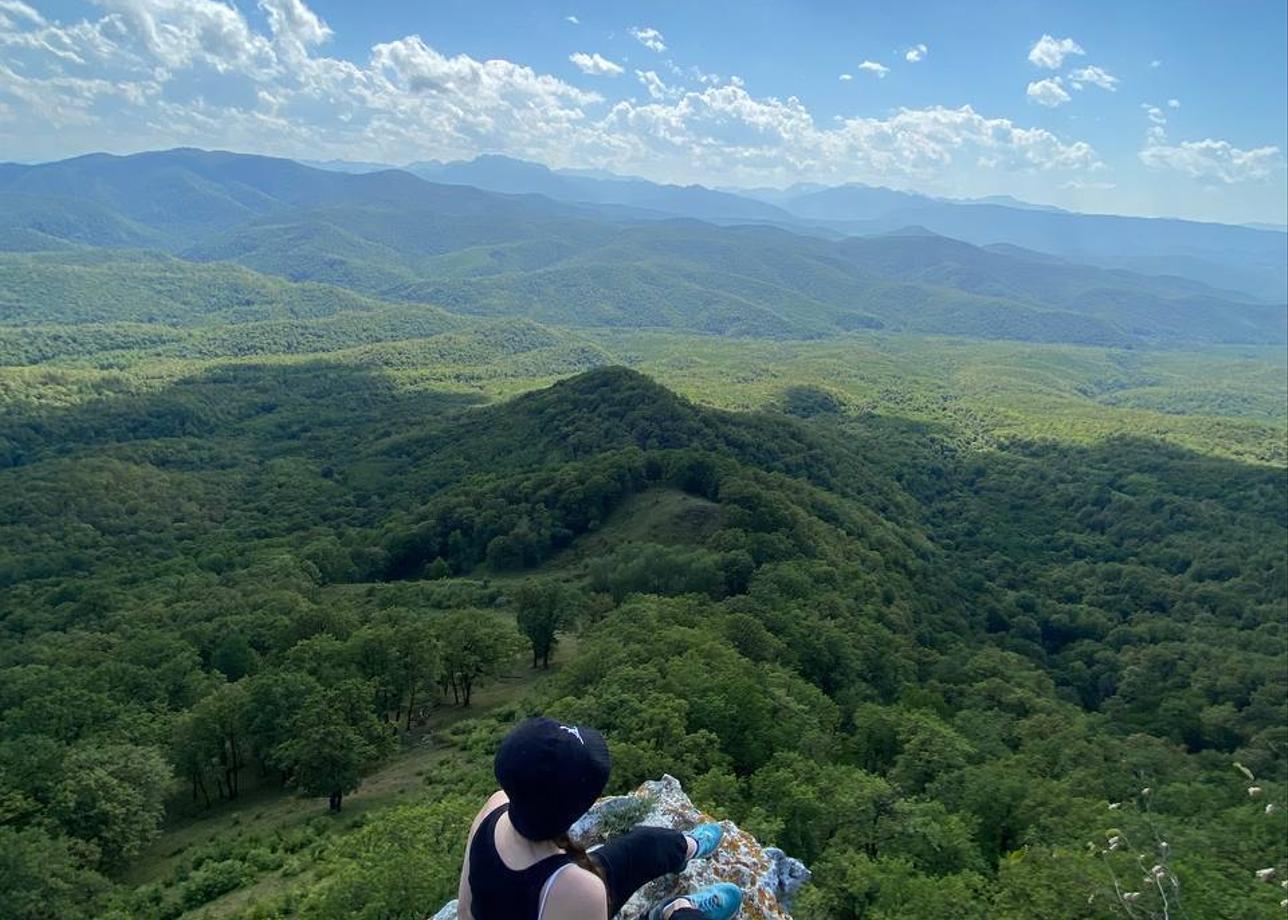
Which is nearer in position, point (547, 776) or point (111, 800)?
point (547, 776)

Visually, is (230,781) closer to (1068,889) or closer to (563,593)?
(563,593)

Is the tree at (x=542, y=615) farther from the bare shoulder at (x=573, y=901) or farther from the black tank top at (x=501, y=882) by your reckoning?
the bare shoulder at (x=573, y=901)

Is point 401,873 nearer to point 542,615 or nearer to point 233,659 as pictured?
point 542,615

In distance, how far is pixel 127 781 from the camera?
123 ft

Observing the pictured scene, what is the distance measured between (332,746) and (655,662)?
17.7m

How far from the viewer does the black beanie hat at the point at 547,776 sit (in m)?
6.12

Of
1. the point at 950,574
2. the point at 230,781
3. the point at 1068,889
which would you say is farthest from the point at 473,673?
the point at 950,574

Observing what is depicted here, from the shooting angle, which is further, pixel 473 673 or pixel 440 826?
pixel 473 673

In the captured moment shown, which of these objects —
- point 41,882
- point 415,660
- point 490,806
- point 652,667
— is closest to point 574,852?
point 490,806

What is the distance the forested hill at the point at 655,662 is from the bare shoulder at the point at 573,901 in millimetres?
15163

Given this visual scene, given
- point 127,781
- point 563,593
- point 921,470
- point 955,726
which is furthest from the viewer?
point 921,470

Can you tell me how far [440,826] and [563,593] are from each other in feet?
134

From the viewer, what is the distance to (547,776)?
20.0 feet

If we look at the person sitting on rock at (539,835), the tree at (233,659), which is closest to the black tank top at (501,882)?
the person sitting on rock at (539,835)
